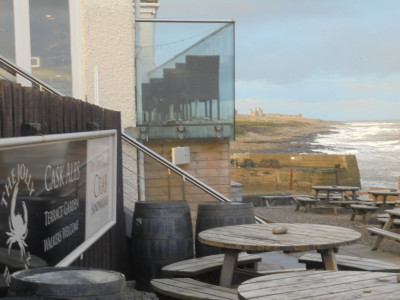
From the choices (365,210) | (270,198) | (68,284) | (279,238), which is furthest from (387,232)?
(270,198)

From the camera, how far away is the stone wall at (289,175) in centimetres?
3033

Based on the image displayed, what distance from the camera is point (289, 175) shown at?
30.9 metres

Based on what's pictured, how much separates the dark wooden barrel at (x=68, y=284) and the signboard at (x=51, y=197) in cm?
45

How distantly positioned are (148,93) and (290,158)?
90.3ft

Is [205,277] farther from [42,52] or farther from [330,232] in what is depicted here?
[42,52]

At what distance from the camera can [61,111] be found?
4734mm

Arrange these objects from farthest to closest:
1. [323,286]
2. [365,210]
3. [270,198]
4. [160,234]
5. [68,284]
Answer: [270,198], [365,210], [160,234], [323,286], [68,284]

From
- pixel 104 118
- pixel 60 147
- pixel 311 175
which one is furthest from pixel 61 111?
pixel 311 175

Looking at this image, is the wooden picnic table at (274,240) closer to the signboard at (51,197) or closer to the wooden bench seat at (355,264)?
the wooden bench seat at (355,264)

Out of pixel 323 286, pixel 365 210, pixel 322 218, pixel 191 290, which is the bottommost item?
pixel 322 218

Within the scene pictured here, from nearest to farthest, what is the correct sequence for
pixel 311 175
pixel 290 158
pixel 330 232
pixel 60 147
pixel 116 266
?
pixel 60 147
pixel 330 232
pixel 116 266
pixel 311 175
pixel 290 158

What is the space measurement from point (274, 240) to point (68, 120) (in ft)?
5.95

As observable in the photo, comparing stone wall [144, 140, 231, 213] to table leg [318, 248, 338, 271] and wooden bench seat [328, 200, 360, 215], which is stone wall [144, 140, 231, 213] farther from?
wooden bench seat [328, 200, 360, 215]

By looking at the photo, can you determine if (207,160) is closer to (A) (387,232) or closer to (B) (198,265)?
(A) (387,232)
